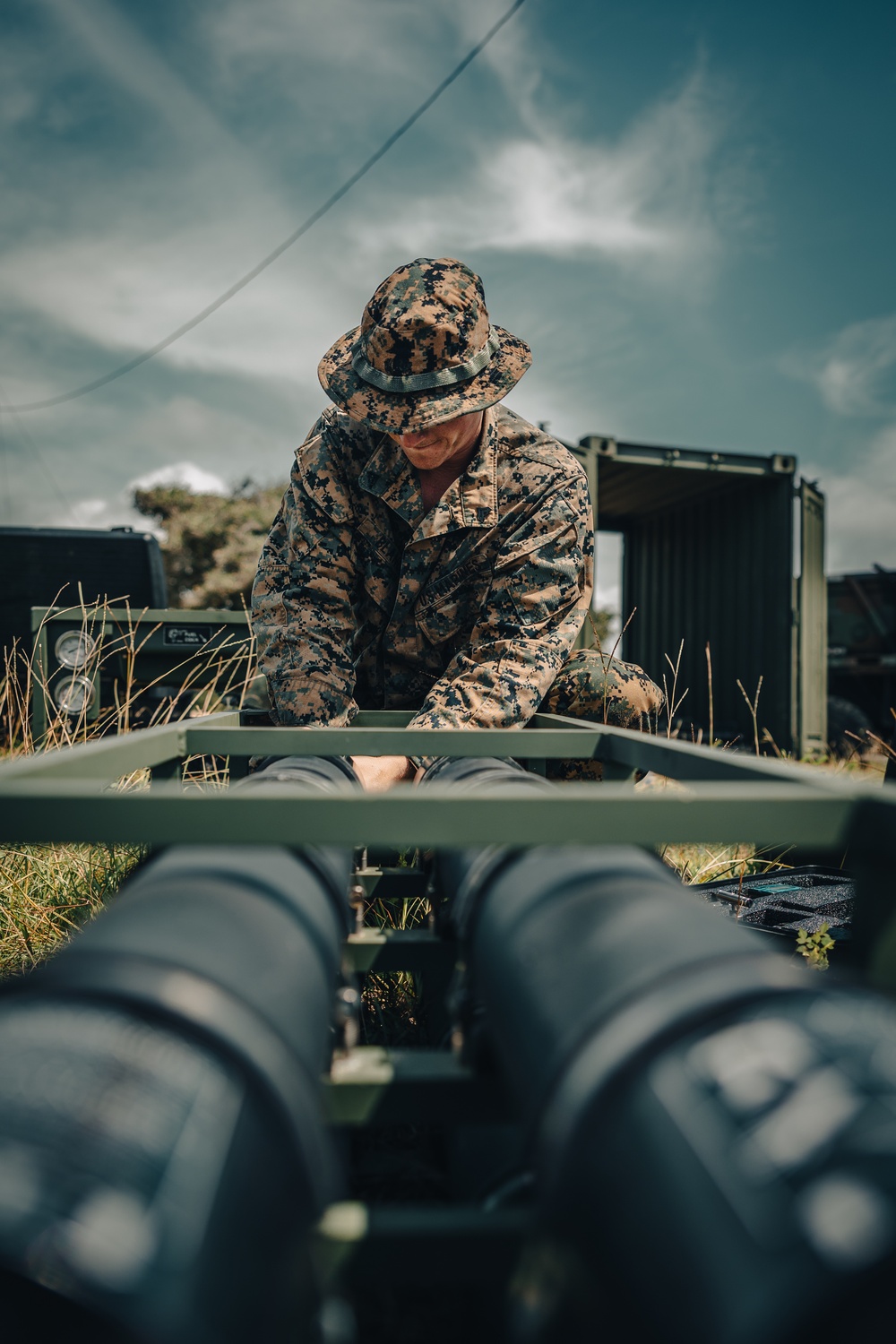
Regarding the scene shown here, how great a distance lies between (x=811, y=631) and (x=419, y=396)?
601 cm

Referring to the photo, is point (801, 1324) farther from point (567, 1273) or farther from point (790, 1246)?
point (567, 1273)

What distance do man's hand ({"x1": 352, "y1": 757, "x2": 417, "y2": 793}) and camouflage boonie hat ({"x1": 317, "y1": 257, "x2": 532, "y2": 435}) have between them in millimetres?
808

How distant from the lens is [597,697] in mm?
2568

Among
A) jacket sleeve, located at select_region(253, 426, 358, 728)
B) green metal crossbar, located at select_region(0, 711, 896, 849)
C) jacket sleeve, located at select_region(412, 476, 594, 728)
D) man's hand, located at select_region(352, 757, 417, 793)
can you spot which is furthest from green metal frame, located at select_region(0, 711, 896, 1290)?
jacket sleeve, located at select_region(253, 426, 358, 728)

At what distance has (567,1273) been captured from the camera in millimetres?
616

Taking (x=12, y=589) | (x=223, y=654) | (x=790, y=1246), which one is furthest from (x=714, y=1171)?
(x=12, y=589)

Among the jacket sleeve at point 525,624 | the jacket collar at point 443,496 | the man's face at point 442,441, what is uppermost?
the man's face at point 442,441

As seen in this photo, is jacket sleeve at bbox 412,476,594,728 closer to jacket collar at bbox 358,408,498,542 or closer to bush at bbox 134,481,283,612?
jacket collar at bbox 358,408,498,542

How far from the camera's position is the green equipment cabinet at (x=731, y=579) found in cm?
734

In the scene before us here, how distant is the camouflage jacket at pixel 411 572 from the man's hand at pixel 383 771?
0.25 metres

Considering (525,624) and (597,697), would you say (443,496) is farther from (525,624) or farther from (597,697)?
(597,697)

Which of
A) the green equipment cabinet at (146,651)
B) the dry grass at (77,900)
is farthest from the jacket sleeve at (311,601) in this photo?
the green equipment cabinet at (146,651)

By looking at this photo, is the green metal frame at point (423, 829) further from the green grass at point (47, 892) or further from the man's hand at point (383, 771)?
the green grass at point (47, 892)

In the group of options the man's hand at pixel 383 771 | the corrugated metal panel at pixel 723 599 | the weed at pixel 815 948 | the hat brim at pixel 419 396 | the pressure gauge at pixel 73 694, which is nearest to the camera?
the man's hand at pixel 383 771
